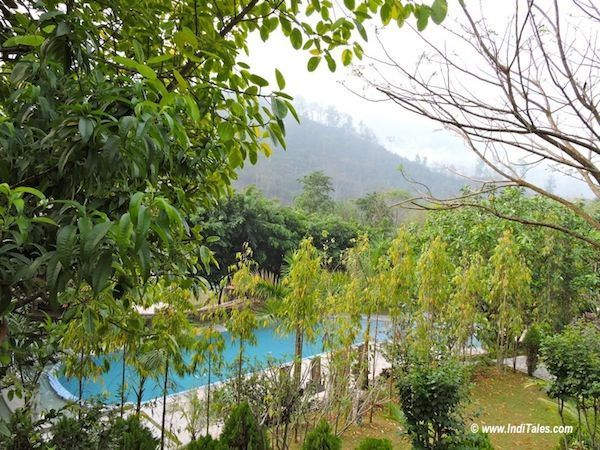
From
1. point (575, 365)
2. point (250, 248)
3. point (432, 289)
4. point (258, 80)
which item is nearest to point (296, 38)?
point (258, 80)

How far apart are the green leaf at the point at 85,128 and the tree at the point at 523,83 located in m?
1.09

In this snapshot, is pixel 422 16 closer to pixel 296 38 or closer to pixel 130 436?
pixel 296 38

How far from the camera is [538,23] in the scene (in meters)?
1.35

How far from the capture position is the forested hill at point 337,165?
30528 millimetres

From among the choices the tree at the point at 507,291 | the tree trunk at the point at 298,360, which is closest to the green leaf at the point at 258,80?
the tree trunk at the point at 298,360

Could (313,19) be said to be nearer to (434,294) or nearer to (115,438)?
(115,438)

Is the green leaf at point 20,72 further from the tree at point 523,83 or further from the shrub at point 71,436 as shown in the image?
the shrub at point 71,436

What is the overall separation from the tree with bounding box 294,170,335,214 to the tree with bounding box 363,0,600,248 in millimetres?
16143

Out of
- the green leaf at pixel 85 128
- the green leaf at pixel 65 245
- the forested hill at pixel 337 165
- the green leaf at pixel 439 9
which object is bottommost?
the green leaf at pixel 65 245

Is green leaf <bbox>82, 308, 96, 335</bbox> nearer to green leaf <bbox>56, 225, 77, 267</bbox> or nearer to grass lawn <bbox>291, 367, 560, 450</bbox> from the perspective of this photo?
green leaf <bbox>56, 225, 77, 267</bbox>

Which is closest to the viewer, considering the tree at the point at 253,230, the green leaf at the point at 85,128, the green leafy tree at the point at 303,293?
the green leaf at the point at 85,128

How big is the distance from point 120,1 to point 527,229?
7.24 meters

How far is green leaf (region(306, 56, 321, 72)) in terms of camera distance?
1011mm

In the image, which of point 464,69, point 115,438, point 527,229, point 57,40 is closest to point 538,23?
point 464,69
